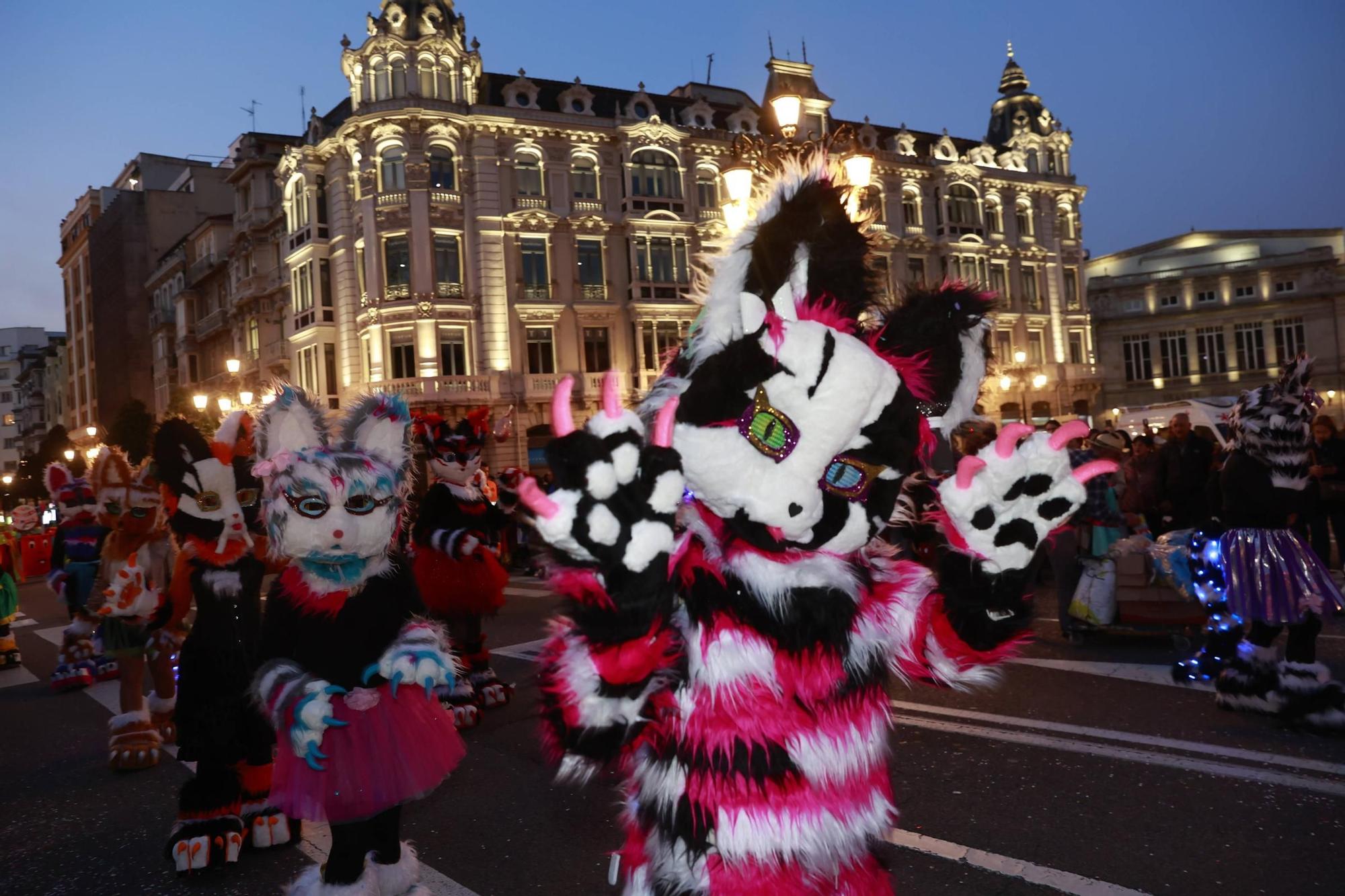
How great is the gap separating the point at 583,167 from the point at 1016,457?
29510 millimetres

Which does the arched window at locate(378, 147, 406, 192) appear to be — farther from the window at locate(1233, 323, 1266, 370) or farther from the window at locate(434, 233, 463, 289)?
the window at locate(1233, 323, 1266, 370)

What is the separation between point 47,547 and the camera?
448 inches

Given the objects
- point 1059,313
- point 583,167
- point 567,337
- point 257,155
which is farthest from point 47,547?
point 1059,313

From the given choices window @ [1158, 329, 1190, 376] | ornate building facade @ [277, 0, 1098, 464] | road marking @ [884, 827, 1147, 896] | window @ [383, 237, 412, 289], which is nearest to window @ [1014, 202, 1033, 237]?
ornate building facade @ [277, 0, 1098, 464]

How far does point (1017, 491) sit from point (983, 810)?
247 centimetres

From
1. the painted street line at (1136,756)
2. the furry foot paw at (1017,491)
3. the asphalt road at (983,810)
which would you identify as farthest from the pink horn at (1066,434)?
the painted street line at (1136,756)

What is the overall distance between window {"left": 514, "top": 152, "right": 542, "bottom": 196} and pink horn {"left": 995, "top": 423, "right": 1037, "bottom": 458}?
28242mm

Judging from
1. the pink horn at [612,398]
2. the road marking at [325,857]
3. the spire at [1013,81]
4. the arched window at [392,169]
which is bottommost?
the road marking at [325,857]

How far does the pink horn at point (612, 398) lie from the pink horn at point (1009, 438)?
0.97 metres

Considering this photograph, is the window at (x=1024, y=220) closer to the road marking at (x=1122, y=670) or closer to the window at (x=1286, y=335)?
the window at (x=1286, y=335)

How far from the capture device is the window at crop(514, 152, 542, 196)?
2883cm

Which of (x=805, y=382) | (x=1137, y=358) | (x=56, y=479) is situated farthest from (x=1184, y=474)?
(x=1137, y=358)

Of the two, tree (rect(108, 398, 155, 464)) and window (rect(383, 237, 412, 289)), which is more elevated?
window (rect(383, 237, 412, 289))

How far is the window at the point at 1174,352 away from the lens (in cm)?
4803
